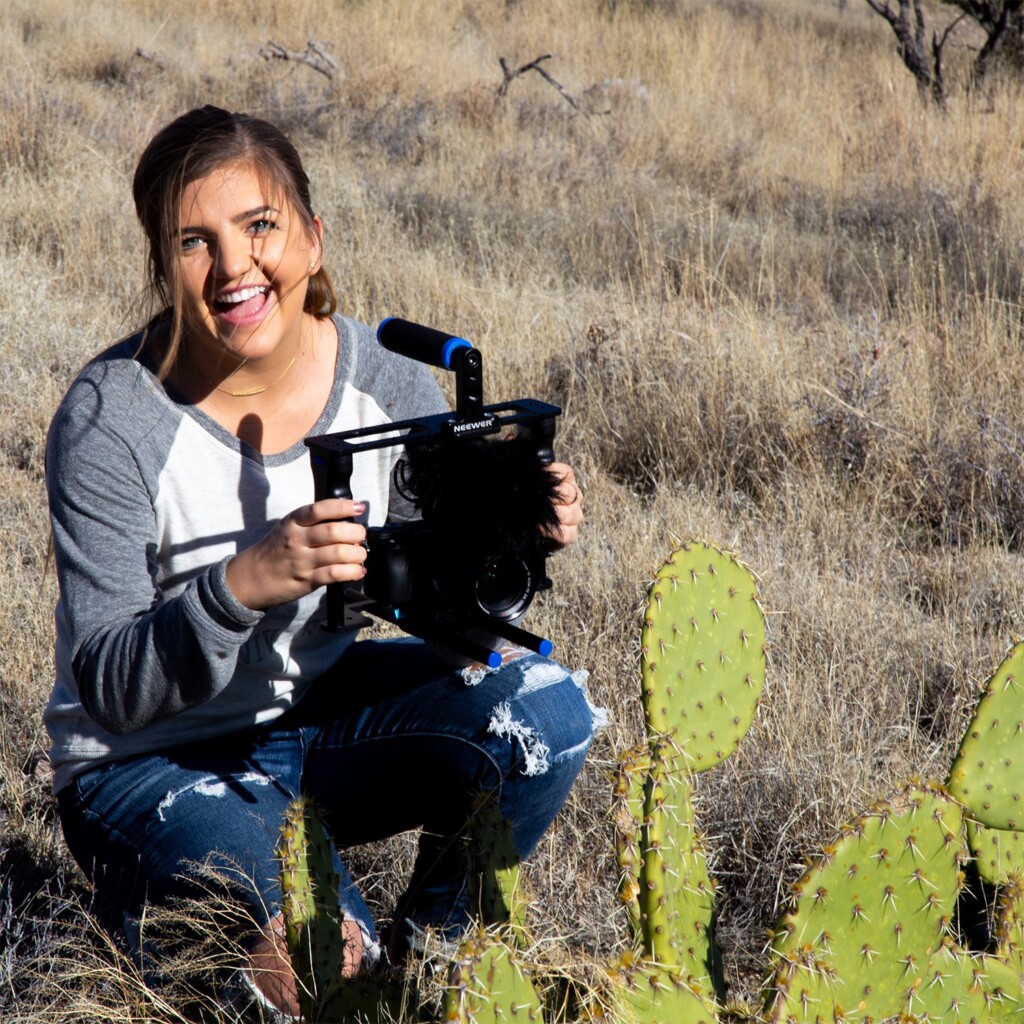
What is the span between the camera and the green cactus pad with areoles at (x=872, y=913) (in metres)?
1.41

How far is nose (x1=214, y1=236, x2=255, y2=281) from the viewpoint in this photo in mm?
Result: 1758

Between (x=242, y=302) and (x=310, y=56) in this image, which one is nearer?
(x=242, y=302)

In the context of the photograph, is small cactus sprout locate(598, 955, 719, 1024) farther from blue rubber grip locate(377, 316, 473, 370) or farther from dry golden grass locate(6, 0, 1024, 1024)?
blue rubber grip locate(377, 316, 473, 370)

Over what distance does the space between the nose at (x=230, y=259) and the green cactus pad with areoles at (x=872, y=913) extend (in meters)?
1.11

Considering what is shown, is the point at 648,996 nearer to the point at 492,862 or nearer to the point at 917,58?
the point at 492,862

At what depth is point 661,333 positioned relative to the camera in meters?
4.29

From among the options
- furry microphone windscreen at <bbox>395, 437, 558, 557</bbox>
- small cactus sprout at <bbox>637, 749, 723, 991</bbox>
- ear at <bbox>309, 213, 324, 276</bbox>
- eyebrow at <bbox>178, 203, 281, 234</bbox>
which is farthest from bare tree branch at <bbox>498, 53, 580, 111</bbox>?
small cactus sprout at <bbox>637, 749, 723, 991</bbox>

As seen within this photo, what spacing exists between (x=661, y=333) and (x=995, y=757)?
2.70 m

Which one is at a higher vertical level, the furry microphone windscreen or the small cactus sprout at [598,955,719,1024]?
the furry microphone windscreen

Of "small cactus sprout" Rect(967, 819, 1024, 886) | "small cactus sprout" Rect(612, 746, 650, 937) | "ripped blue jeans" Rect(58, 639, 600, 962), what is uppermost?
"small cactus sprout" Rect(612, 746, 650, 937)

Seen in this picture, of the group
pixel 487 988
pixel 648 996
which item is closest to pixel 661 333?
pixel 648 996

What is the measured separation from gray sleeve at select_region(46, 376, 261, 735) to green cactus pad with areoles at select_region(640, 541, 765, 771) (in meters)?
0.52

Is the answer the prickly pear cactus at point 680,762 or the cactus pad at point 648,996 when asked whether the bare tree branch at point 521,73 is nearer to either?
the prickly pear cactus at point 680,762

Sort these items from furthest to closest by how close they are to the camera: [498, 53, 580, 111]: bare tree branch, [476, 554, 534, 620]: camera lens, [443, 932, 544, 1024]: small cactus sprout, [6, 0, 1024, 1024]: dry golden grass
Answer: [498, 53, 580, 111]: bare tree branch → [6, 0, 1024, 1024]: dry golden grass → [476, 554, 534, 620]: camera lens → [443, 932, 544, 1024]: small cactus sprout
